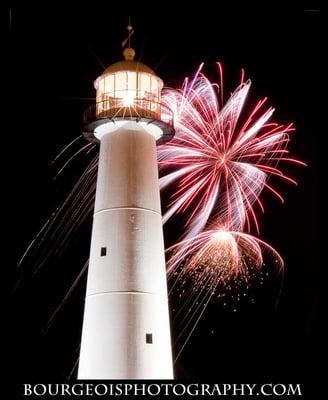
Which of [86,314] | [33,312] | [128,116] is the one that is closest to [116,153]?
[128,116]

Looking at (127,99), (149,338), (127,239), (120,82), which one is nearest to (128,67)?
(120,82)

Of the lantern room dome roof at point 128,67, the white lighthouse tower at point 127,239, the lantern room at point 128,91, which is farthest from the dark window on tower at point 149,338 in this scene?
the lantern room dome roof at point 128,67

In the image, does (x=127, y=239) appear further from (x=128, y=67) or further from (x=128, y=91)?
(x=128, y=67)

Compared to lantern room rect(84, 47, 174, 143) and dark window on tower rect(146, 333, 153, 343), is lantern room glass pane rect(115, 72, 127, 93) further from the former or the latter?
dark window on tower rect(146, 333, 153, 343)

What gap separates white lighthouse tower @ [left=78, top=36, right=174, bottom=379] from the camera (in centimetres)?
1861

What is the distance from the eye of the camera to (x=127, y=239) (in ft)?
63.0

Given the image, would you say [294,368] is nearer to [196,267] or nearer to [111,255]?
[196,267]

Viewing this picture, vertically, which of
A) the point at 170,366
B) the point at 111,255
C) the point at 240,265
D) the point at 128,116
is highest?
the point at 128,116

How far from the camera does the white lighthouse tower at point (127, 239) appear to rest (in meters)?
18.6

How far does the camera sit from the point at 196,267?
906 inches

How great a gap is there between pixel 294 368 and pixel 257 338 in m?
1.98

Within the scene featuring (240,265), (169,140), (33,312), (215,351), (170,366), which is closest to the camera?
(170,366)

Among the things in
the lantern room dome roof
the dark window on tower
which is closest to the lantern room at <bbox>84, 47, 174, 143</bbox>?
the lantern room dome roof

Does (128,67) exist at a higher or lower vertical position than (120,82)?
higher
